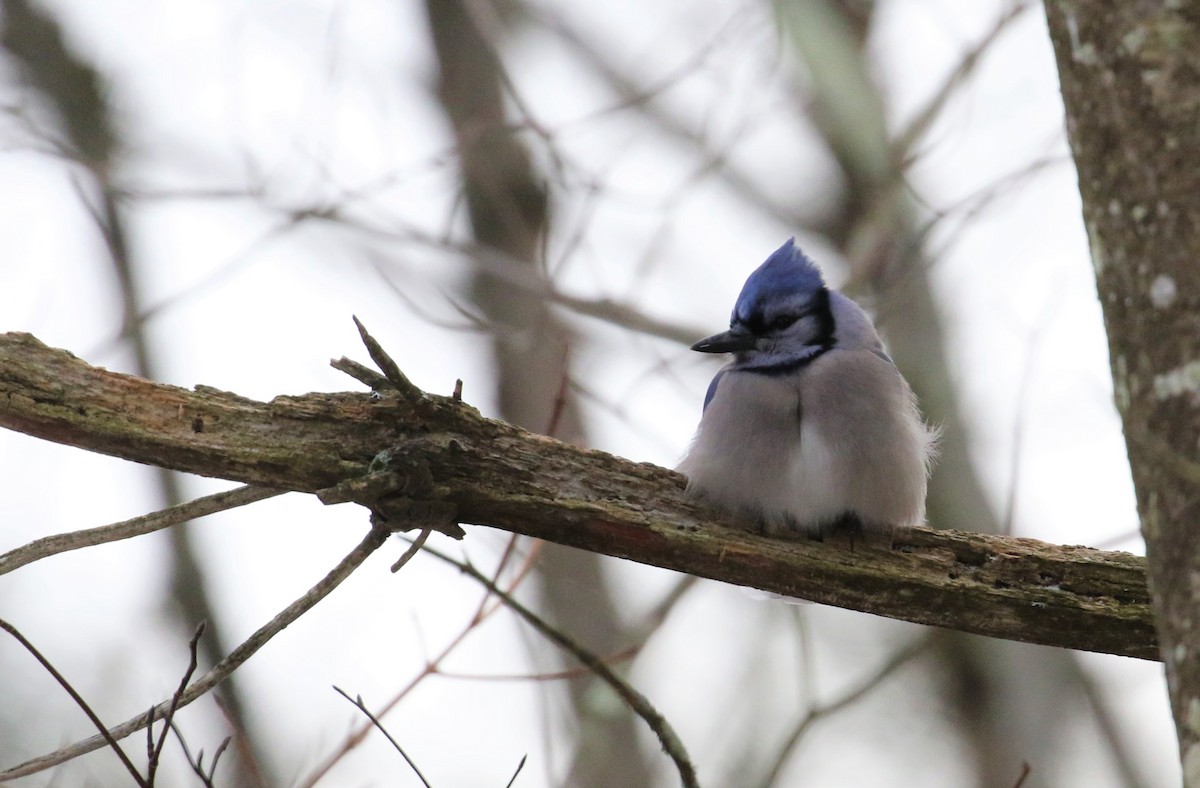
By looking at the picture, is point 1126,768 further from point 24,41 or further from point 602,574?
point 24,41

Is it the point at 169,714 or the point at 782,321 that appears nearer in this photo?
the point at 169,714

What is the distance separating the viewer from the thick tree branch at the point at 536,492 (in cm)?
234

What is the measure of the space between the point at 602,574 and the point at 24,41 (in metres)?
3.99

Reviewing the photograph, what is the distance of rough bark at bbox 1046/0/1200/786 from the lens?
4.85 feet

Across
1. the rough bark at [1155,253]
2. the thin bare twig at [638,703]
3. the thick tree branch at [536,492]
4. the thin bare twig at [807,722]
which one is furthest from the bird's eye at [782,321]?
the rough bark at [1155,253]

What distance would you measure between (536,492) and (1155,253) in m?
1.35

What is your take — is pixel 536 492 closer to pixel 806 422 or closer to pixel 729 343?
pixel 806 422

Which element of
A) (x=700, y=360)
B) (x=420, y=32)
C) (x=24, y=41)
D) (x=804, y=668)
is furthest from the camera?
(x=420, y=32)

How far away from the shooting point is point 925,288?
6.22 metres

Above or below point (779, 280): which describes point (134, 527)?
below

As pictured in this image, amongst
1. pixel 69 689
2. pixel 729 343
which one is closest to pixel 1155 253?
pixel 69 689

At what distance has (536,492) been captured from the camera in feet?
8.25

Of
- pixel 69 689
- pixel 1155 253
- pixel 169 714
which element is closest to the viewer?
pixel 1155 253

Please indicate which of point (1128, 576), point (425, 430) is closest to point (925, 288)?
point (1128, 576)
